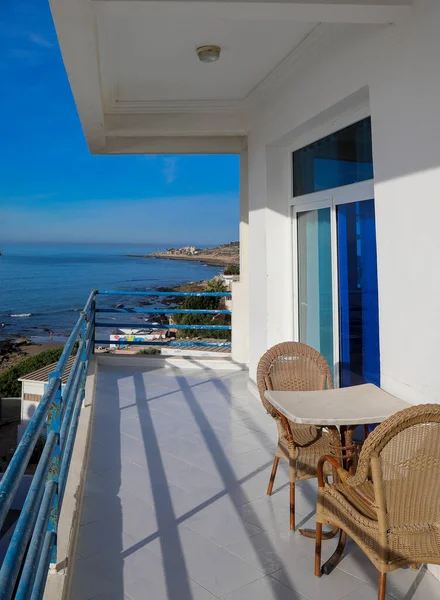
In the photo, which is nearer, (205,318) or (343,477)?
(343,477)

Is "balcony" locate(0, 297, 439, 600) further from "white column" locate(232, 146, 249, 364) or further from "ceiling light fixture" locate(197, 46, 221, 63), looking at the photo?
"ceiling light fixture" locate(197, 46, 221, 63)

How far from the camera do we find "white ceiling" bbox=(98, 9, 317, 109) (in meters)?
3.04

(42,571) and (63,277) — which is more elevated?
(63,277)

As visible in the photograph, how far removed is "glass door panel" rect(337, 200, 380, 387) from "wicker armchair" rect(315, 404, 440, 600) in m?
1.58

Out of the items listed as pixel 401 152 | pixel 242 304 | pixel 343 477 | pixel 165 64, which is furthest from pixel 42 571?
pixel 242 304

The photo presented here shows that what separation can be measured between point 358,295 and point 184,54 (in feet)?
6.89

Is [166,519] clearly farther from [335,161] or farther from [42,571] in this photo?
[335,161]

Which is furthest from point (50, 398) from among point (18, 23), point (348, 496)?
point (18, 23)

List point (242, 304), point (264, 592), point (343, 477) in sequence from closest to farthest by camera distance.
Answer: point (343, 477), point (264, 592), point (242, 304)

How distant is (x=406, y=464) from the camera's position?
1537mm

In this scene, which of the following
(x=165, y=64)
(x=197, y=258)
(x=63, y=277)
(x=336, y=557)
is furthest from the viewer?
(x=63, y=277)

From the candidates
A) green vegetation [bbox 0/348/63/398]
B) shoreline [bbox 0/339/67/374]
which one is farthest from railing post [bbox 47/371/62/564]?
shoreline [bbox 0/339/67/374]

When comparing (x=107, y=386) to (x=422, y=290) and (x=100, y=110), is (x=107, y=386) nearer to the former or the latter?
(x=100, y=110)

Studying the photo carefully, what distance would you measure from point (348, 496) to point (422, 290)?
1008 mm
